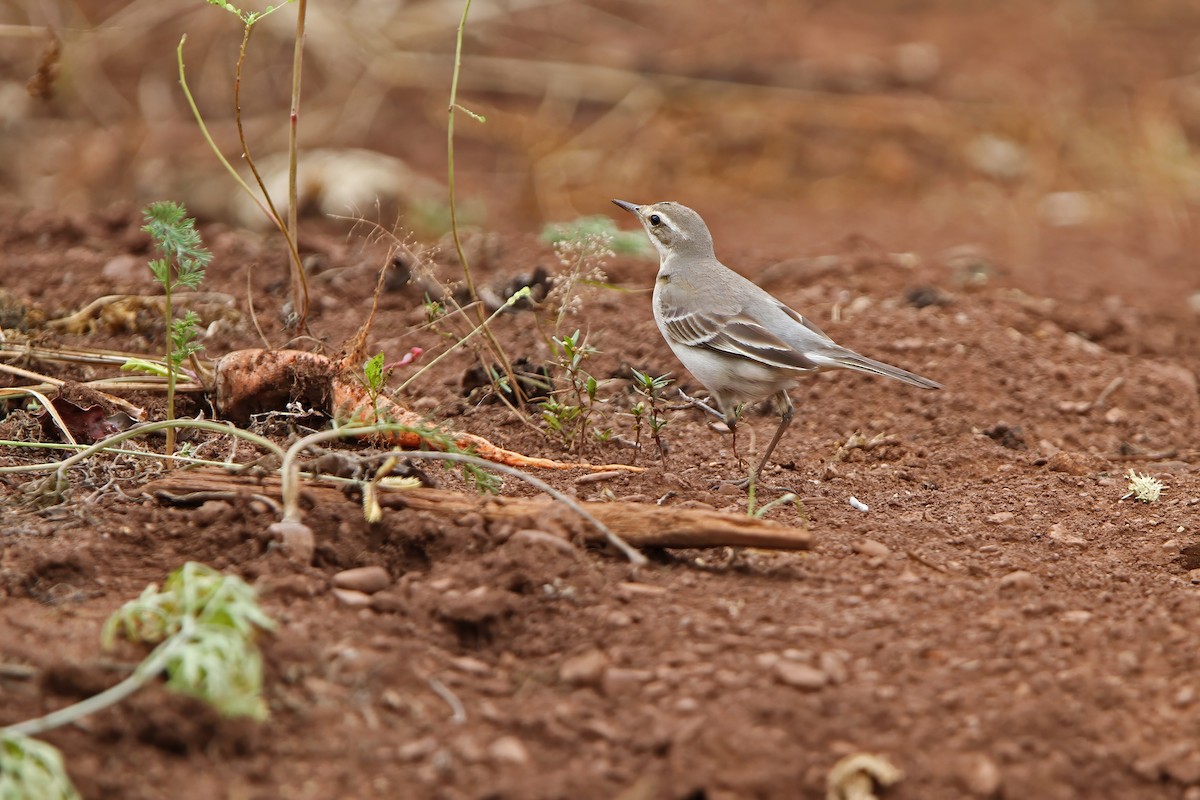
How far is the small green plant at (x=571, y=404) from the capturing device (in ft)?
17.2

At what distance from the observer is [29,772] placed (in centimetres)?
281

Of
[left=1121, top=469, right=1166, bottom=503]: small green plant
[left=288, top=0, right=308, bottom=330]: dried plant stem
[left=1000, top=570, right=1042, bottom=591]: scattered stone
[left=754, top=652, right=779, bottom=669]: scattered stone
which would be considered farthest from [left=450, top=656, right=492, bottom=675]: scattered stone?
[left=1121, top=469, right=1166, bottom=503]: small green plant

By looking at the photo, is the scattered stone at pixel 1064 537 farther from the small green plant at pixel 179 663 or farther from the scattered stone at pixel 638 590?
the small green plant at pixel 179 663

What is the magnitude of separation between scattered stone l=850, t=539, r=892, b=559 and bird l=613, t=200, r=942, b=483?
3.41 feet

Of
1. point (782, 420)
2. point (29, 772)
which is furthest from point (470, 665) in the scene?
point (782, 420)

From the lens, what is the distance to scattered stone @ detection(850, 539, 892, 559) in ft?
14.5

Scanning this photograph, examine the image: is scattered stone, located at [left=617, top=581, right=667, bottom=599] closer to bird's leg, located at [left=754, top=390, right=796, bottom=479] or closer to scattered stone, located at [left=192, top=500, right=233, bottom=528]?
scattered stone, located at [left=192, top=500, right=233, bottom=528]

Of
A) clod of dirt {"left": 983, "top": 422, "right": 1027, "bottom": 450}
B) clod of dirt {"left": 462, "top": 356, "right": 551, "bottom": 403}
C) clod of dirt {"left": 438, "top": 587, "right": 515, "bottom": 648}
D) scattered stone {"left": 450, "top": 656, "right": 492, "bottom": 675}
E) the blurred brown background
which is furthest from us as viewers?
the blurred brown background

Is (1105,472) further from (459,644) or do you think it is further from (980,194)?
(980,194)

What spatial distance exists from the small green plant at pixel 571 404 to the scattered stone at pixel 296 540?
148cm

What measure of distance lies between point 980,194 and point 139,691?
35.6ft

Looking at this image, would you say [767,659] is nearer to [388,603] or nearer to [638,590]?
[638,590]

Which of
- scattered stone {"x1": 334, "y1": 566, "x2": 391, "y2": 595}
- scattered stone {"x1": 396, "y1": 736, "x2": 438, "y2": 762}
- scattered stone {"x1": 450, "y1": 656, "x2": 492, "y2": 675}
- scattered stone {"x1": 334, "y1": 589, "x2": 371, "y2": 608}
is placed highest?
scattered stone {"x1": 334, "y1": 566, "x2": 391, "y2": 595}

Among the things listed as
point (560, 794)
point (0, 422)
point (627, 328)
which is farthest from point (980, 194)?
point (560, 794)
